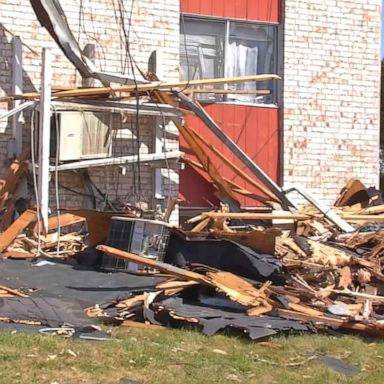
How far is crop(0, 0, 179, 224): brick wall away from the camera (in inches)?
446

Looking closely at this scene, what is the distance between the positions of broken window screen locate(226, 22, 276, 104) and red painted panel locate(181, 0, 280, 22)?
0.54ft

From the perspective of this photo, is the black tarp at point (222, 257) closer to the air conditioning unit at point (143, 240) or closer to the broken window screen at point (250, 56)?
the air conditioning unit at point (143, 240)

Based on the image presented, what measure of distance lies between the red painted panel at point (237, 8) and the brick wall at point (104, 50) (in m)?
0.39

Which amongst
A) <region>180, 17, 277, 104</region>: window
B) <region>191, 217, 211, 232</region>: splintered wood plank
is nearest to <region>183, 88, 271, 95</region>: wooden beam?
<region>180, 17, 277, 104</region>: window

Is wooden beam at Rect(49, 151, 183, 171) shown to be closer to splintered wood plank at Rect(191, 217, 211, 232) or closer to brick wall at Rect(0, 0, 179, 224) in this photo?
brick wall at Rect(0, 0, 179, 224)

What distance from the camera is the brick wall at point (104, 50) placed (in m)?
11.3

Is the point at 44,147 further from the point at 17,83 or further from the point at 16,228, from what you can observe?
the point at 17,83

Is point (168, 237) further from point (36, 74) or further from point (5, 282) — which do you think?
point (36, 74)

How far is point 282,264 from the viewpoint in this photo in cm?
877

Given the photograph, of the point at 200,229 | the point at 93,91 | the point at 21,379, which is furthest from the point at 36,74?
the point at 21,379

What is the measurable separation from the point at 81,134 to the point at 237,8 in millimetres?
3900

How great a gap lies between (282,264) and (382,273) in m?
1.22

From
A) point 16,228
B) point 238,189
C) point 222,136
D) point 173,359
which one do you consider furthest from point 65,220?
point 173,359

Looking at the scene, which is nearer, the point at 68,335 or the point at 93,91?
the point at 68,335
